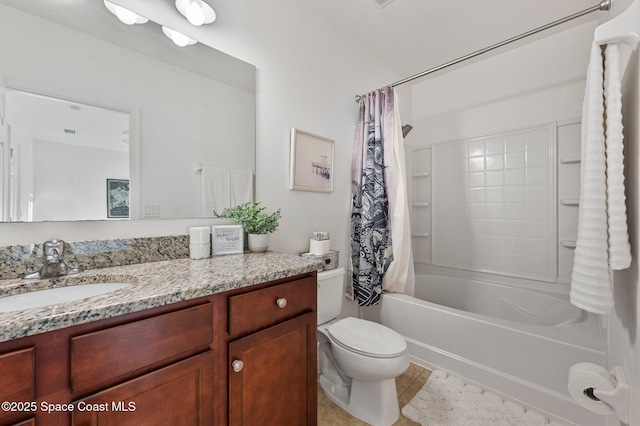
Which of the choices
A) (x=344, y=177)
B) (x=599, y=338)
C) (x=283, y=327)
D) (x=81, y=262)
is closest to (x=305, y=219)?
(x=344, y=177)

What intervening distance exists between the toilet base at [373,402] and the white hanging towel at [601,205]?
1012 millimetres

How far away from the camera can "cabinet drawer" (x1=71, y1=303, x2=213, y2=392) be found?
607mm

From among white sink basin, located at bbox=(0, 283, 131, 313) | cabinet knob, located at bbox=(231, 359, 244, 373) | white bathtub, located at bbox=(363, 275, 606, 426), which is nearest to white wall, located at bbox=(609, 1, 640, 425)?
white bathtub, located at bbox=(363, 275, 606, 426)

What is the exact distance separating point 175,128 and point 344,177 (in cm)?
129

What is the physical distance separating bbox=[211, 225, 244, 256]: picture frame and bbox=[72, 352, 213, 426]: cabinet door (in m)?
0.59

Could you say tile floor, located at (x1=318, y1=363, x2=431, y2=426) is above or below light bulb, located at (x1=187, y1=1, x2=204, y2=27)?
below

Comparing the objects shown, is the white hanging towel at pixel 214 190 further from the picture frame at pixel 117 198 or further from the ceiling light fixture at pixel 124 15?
the ceiling light fixture at pixel 124 15

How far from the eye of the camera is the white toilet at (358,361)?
53.3 inches

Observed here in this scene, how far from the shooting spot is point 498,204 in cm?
249

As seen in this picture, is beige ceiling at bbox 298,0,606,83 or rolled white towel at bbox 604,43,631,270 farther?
beige ceiling at bbox 298,0,606,83

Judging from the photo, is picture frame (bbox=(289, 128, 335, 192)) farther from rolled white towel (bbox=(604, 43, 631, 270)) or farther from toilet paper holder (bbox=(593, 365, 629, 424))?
toilet paper holder (bbox=(593, 365, 629, 424))

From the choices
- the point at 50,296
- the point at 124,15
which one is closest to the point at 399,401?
the point at 50,296

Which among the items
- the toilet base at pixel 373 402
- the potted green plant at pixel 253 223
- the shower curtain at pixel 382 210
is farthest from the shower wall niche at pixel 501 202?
the potted green plant at pixel 253 223

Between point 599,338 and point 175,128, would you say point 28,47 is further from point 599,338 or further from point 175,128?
point 599,338
